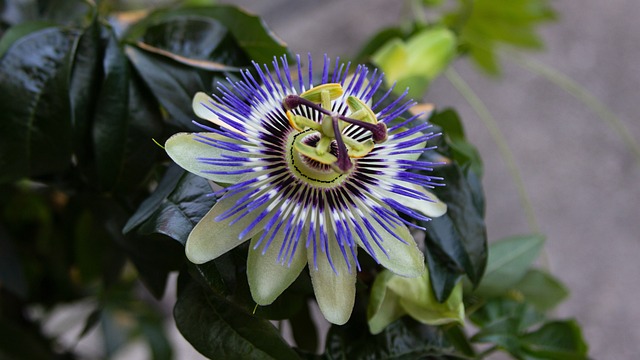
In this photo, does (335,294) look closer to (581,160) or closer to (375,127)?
(375,127)

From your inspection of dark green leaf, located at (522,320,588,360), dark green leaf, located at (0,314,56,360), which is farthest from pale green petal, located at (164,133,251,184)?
dark green leaf, located at (0,314,56,360)

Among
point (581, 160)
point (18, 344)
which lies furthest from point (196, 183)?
point (581, 160)

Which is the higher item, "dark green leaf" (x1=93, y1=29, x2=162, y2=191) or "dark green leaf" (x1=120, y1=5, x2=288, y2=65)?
"dark green leaf" (x1=120, y1=5, x2=288, y2=65)

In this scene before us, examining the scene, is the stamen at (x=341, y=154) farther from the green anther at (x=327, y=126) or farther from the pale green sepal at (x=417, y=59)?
the pale green sepal at (x=417, y=59)

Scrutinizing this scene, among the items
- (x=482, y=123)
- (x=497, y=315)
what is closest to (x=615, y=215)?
(x=482, y=123)

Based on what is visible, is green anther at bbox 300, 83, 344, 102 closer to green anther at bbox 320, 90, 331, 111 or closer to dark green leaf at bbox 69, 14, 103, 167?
green anther at bbox 320, 90, 331, 111
